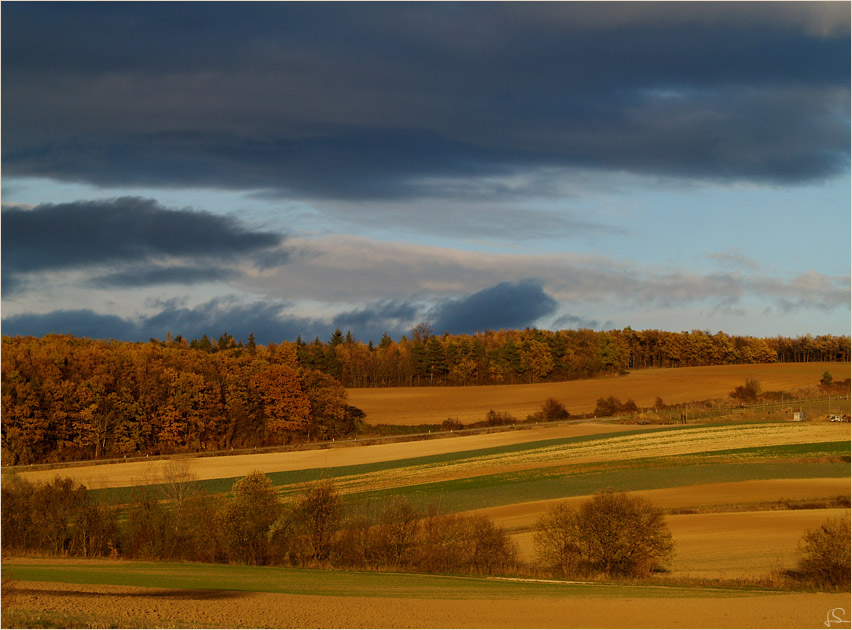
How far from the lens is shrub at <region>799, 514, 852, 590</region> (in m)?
31.5

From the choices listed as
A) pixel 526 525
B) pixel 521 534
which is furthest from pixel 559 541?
pixel 526 525

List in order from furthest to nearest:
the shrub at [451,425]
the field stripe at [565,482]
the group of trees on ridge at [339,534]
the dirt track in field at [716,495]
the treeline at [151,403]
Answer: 1. the shrub at [451,425]
2. the treeline at [151,403]
3. the field stripe at [565,482]
4. the dirt track in field at [716,495]
5. the group of trees on ridge at [339,534]

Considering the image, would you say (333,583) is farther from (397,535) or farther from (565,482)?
(565,482)

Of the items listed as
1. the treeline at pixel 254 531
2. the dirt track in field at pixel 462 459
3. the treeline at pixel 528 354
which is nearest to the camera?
the treeline at pixel 254 531

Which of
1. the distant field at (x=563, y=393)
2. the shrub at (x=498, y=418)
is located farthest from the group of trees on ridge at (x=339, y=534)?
the distant field at (x=563, y=393)

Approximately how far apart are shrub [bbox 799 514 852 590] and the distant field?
2945 inches

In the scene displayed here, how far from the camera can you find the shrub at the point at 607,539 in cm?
3453

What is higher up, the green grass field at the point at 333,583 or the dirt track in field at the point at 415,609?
the dirt track in field at the point at 415,609

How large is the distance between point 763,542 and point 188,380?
68.6m

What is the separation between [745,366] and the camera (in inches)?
5591

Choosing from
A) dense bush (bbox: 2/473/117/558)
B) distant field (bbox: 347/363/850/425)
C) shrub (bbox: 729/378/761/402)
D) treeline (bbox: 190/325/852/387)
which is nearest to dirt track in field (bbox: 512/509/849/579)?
dense bush (bbox: 2/473/117/558)

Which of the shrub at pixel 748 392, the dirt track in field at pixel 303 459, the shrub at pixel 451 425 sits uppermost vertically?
the shrub at pixel 748 392

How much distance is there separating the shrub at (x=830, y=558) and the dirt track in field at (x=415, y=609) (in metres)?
3.80

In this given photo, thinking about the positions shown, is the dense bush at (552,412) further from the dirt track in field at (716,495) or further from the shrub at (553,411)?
the dirt track in field at (716,495)
